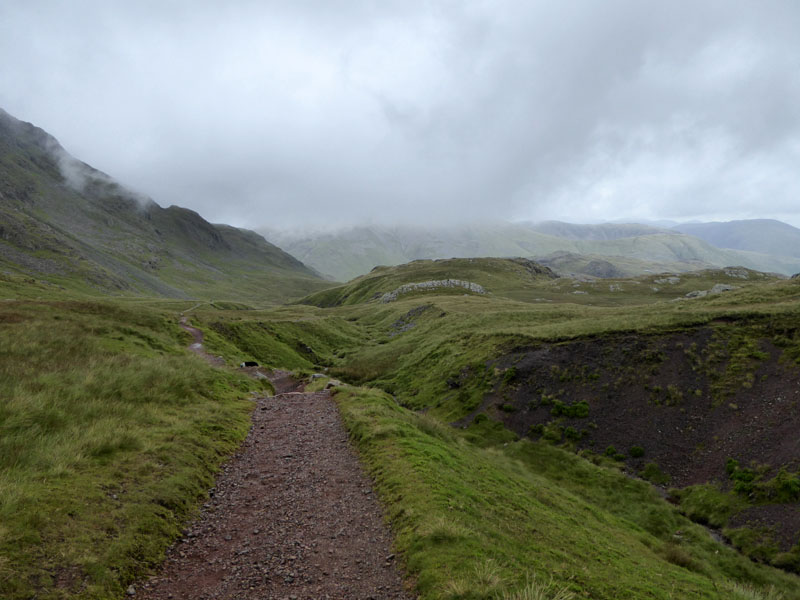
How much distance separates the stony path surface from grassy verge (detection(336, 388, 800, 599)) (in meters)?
1.01

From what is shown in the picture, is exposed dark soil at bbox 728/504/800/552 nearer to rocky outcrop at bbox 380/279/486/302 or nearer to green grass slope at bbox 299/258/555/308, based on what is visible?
green grass slope at bbox 299/258/555/308

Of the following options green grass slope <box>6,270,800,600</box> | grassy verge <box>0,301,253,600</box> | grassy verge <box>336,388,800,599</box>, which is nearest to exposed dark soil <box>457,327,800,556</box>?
green grass slope <box>6,270,800,600</box>

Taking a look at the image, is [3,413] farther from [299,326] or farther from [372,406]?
[299,326]

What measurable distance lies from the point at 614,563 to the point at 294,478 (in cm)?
1247

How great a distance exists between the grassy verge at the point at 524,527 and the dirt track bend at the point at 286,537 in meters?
0.97

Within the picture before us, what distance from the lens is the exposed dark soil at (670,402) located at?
26234 millimetres

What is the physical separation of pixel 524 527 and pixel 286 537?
8496mm

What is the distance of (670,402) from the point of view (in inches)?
1262

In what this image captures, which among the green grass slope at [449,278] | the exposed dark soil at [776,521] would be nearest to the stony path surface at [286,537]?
the exposed dark soil at [776,521]

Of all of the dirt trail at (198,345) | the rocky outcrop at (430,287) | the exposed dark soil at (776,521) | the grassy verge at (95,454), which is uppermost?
the rocky outcrop at (430,287)

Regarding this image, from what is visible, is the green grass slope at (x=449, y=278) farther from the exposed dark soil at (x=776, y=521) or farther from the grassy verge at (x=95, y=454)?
the grassy verge at (x=95, y=454)

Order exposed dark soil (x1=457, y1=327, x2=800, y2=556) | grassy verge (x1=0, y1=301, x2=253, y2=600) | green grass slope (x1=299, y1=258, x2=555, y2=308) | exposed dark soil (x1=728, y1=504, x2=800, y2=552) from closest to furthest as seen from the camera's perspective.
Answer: grassy verge (x1=0, y1=301, x2=253, y2=600), exposed dark soil (x1=728, y1=504, x2=800, y2=552), exposed dark soil (x1=457, y1=327, x2=800, y2=556), green grass slope (x1=299, y1=258, x2=555, y2=308)

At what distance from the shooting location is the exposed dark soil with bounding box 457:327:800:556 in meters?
26.2

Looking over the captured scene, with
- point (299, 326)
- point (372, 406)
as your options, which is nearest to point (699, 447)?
point (372, 406)
